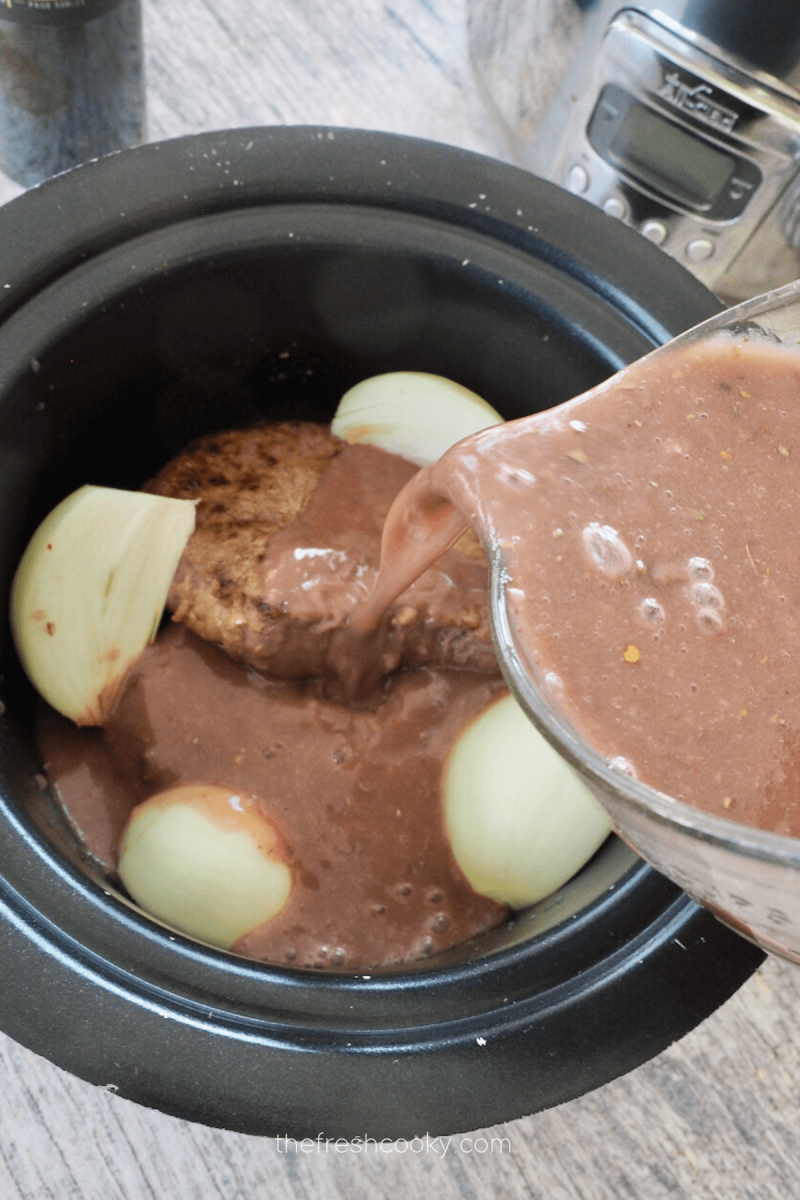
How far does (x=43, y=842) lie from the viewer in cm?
67

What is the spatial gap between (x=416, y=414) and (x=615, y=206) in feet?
1.11

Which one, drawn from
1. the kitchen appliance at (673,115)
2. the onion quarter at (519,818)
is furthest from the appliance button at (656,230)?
the onion quarter at (519,818)

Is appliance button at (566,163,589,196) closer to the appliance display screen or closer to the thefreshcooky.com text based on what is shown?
the appliance display screen

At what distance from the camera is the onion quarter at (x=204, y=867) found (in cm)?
78

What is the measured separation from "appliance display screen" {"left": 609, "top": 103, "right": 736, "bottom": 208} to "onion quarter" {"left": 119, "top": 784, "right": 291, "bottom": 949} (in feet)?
2.44

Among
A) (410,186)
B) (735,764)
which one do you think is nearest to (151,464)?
(410,186)

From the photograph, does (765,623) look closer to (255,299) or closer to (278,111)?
(255,299)

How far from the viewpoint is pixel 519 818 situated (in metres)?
0.80

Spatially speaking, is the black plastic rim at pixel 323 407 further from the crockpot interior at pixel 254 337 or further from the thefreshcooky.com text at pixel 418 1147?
the thefreshcooky.com text at pixel 418 1147

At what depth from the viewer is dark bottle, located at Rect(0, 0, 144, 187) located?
933 millimetres

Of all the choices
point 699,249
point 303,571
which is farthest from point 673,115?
point 303,571

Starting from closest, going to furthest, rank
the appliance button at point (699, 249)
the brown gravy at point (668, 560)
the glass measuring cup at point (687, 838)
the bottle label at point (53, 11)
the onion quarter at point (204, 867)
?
the glass measuring cup at point (687, 838), the brown gravy at point (668, 560), the onion quarter at point (204, 867), the bottle label at point (53, 11), the appliance button at point (699, 249)

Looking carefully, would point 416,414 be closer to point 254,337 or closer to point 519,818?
point 254,337

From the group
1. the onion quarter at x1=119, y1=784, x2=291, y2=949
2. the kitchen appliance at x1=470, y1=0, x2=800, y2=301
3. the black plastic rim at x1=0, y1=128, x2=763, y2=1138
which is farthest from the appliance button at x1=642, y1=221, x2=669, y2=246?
the onion quarter at x1=119, y1=784, x2=291, y2=949
